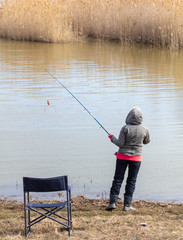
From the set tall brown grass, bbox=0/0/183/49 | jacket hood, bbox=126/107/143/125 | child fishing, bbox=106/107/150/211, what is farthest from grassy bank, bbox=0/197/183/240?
tall brown grass, bbox=0/0/183/49

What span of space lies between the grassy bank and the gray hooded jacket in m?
0.64

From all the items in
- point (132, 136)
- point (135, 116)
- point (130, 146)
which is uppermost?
point (135, 116)

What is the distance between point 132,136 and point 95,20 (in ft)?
63.0

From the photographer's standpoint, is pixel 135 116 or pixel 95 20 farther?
pixel 95 20

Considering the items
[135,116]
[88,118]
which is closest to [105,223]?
[135,116]

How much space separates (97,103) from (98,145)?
125 inches

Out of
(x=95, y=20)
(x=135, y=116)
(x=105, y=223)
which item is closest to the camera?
(x=105, y=223)

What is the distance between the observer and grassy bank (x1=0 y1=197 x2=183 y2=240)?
4.98 m

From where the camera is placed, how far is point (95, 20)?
24453 mm

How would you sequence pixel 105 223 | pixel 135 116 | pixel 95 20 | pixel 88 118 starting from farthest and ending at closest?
pixel 95 20
pixel 88 118
pixel 135 116
pixel 105 223

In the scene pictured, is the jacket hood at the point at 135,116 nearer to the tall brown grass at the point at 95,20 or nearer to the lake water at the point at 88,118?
the lake water at the point at 88,118

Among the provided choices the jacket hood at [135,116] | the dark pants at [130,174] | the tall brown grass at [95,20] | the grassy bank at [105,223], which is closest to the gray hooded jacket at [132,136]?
the jacket hood at [135,116]

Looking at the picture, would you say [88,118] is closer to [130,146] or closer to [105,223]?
[130,146]

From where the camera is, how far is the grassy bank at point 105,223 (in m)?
4.98
